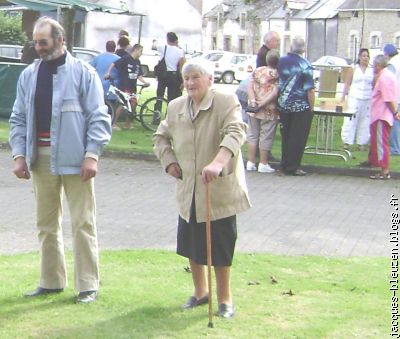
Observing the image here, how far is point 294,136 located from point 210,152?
745cm

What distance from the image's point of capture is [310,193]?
12234mm

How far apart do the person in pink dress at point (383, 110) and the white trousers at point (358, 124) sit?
2318 millimetres

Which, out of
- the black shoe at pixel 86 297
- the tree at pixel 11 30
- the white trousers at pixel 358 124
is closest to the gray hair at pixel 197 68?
the black shoe at pixel 86 297

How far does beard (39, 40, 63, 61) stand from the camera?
6.38m

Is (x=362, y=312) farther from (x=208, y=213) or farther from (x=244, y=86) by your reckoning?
(x=244, y=86)

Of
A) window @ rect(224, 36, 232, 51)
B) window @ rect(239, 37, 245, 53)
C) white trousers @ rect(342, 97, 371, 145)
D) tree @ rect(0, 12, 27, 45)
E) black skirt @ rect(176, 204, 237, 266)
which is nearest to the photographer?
black skirt @ rect(176, 204, 237, 266)

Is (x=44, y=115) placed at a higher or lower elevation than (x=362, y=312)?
higher

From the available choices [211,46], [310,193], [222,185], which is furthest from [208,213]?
[211,46]

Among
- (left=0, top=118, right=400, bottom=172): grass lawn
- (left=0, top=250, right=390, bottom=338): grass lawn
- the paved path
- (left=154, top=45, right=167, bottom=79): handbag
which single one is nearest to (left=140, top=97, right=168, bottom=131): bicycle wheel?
(left=0, top=118, right=400, bottom=172): grass lawn

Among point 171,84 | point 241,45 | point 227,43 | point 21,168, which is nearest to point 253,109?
point 171,84

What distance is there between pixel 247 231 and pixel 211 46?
3235 inches

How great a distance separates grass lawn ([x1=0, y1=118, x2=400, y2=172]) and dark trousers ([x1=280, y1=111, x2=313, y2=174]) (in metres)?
0.79

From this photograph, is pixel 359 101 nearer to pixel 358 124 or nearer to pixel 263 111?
pixel 358 124

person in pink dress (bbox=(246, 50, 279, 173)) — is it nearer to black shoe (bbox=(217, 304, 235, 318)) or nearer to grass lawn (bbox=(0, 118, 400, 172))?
grass lawn (bbox=(0, 118, 400, 172))
